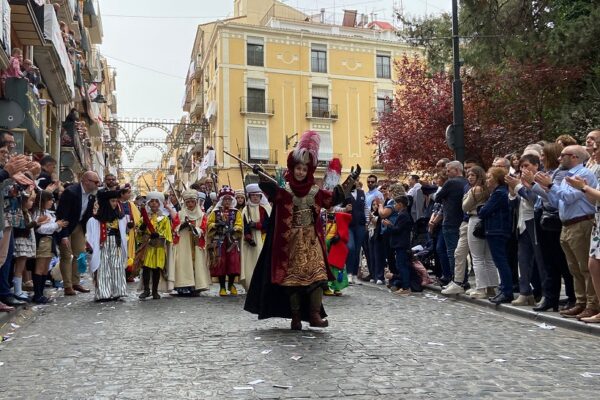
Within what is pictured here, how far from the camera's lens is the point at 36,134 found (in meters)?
18.9

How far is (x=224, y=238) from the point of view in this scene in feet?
39.8

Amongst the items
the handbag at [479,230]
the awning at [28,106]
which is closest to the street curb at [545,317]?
the handbag at [479,230]

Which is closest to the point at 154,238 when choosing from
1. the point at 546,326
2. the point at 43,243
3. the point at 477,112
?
the point at 43,243

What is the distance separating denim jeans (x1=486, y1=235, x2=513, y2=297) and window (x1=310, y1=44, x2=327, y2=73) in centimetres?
4004

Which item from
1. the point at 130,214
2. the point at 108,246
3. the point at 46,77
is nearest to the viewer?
the point at 108,246

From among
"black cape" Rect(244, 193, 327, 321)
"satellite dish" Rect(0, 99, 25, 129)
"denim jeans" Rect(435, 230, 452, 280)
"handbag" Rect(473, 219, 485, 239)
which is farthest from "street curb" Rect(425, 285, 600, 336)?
"satellite dish" Rect(0, 99, 25, 129)

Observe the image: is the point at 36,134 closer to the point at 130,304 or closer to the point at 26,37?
the point at 26,37

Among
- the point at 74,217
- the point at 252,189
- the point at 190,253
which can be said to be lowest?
the point at 190,253

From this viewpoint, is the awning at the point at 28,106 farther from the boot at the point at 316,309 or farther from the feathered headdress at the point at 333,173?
the boot at the point at 316,309

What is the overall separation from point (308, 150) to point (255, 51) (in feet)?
134

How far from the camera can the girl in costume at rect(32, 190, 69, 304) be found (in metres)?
11.3

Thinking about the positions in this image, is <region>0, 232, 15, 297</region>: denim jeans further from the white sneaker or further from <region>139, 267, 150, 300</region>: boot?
the white sneaker

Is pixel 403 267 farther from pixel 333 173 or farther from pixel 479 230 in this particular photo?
pixel 333 173

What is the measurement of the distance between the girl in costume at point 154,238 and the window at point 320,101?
122ft
